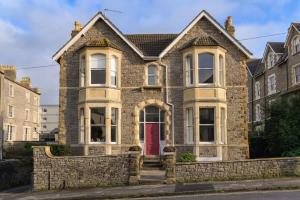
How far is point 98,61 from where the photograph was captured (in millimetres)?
28516

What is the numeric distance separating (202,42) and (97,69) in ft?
22.8

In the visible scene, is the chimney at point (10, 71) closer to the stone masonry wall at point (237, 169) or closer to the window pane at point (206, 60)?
the window pane at point (206, 60)

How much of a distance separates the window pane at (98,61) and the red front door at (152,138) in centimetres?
491

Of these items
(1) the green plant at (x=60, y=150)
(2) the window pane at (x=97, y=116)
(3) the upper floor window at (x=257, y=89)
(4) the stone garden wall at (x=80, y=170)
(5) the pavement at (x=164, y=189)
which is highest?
(3) the upper floor window at (x=257, y=89)

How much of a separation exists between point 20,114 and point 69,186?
4237 centimetres

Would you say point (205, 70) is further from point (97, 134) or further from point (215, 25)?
point (97, 134)

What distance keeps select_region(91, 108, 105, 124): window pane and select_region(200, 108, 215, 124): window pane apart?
248 inches

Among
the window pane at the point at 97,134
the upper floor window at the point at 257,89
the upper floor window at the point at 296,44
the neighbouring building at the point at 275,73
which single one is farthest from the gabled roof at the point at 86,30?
the upper floor window at the point at 257,89

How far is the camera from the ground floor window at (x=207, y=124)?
1108 inches

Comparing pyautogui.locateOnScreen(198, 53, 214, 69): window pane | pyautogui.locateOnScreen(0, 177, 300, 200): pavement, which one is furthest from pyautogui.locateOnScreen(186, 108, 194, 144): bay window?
pyautogui.locateOnScreen(0, 177, 300, 200): pavement

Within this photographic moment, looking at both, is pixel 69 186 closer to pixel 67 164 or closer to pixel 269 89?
pixel 67 164

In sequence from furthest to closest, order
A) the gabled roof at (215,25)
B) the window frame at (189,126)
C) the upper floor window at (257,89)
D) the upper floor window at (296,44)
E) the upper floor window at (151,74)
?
the upper floor window at (257,89), the upper floor window at (296,44), the upper floor window at (151,74), the gabled roof at (215,25), the window frame at (189,126)

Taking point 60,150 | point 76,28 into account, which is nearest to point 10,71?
point 76,28

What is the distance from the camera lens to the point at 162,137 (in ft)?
95.6
